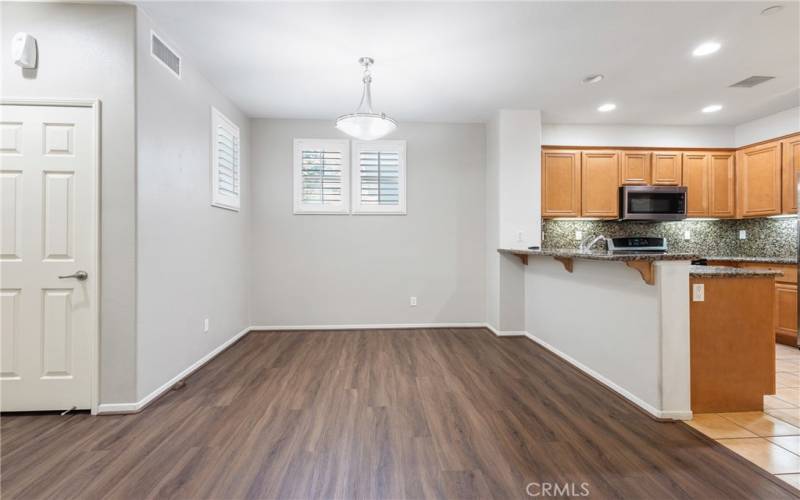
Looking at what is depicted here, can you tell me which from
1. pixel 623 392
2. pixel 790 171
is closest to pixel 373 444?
pixel 623 392

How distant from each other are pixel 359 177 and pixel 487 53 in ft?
7.45

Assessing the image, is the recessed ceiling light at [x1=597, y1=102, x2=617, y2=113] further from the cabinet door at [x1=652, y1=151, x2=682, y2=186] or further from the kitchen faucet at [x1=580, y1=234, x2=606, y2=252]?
the kitchen faucet at [x1=580, y1=234, x2=606, y2=252]

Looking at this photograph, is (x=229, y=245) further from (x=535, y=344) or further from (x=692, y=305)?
(x=692, y=305)

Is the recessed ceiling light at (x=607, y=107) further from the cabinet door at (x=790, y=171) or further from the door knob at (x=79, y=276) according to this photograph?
the door knob at (x=79, y=276)

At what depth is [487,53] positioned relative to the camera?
2.96 metres

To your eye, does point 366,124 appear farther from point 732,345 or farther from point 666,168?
point 666,168

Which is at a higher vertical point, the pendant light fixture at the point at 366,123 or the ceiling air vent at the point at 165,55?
the ceiling air vent at the point at 165,55

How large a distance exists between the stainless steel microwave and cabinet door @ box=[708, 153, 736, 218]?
1.91 ft

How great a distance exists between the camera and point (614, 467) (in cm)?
178

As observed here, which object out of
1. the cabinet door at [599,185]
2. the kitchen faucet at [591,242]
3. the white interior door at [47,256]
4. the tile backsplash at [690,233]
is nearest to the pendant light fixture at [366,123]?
the white interior door at [47,256]

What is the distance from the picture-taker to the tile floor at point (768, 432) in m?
1.82

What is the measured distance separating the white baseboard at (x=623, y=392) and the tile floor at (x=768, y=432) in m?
0.08

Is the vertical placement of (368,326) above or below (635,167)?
below

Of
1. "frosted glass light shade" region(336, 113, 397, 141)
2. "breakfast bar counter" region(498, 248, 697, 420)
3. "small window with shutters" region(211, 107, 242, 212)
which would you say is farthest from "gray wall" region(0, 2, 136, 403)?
"breakfast bar counter" region(498, 248, 697, 420)
